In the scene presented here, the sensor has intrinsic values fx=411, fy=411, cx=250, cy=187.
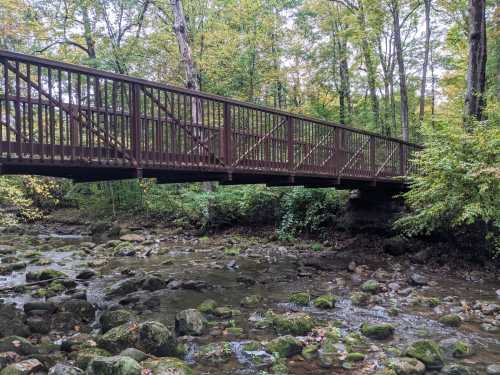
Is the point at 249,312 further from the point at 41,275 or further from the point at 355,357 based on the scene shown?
the point at 41,275

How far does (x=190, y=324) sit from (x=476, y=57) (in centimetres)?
1276

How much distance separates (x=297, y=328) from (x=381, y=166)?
29.1 feet

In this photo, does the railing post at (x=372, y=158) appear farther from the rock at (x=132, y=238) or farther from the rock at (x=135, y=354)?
the rock at (x=135, y=354)

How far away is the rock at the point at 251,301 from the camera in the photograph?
27.7 feet

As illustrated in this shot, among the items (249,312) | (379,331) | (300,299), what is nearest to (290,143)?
(300,299)

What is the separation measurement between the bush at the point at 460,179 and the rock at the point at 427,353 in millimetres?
4899

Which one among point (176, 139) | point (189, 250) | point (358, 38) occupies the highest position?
point (358, 38)

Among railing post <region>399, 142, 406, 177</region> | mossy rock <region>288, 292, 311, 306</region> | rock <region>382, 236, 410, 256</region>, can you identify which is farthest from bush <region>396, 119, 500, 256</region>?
mossy rock <region>288, 292, 311, 306</region>

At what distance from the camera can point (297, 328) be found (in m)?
6.79

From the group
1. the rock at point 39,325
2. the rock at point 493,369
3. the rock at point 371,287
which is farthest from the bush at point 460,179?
the rock at point 39,325

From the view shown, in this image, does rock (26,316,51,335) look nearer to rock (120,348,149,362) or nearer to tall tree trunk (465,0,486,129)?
rock (120,348,149,362)

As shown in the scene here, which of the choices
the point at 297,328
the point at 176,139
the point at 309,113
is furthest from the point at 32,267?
the point at 309,113

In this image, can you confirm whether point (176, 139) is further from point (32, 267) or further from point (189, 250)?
point (189, 250)

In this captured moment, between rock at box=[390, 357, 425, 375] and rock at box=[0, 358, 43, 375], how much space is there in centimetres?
448
